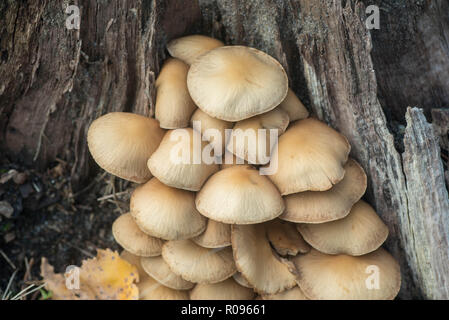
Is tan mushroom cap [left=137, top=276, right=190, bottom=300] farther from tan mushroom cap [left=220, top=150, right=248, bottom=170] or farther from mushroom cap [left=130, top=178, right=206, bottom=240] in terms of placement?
tan mushroom cap [left=220, top=150, right=248, bottom=170]

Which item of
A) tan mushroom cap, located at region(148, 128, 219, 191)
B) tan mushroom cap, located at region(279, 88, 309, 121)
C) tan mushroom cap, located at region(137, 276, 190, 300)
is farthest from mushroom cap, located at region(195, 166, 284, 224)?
tan mushroom cap, located at region(137, 276, 190, 300)

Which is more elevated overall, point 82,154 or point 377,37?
point 377,37

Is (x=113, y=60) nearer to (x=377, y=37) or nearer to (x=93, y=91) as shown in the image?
(x=93, y=91)

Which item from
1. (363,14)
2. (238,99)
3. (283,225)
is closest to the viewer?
(238,99)

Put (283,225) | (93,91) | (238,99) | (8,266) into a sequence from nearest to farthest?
(238,99) → (283,225) → (93,91) → (8,266)

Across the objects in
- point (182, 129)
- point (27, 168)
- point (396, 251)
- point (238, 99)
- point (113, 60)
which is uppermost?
point (113, 60)

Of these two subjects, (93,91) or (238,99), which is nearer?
(238,99)

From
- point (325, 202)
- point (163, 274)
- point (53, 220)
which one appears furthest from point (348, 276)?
point (53, 220)

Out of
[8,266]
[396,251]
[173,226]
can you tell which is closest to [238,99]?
[173,226]

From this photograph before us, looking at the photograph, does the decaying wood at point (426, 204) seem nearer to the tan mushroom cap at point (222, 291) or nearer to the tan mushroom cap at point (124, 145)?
the tan mushroom cap at point (222, 291)
